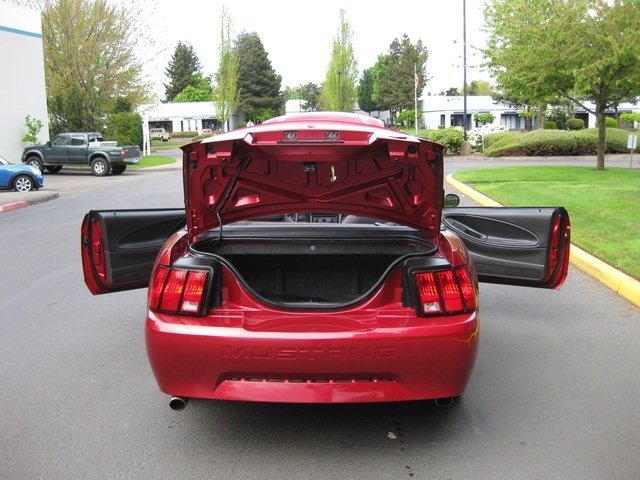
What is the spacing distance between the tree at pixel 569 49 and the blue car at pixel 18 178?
Result: 51.5 ft

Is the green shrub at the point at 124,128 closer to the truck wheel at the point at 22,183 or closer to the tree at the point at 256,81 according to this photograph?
the truck wheel at the point at 22,183

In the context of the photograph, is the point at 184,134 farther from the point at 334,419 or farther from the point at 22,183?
the point at 334,419

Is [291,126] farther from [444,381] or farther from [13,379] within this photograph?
[13,379]

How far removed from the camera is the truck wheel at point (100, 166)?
28.5 m

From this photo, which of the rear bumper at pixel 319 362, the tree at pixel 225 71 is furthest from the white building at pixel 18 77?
the tree at pixel 225 71

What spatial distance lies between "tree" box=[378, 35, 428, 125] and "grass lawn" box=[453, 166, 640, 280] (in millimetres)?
68707

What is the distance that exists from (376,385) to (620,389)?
204 centimetres

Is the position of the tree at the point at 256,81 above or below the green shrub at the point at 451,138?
above

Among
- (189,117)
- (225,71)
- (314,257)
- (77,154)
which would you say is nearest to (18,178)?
(77,154)

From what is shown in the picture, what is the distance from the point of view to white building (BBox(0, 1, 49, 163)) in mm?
27453

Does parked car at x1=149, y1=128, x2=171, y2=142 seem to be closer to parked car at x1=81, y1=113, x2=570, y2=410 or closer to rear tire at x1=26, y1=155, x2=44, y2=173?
rear tire at x1=26, y1=155, x2=44, y2=173

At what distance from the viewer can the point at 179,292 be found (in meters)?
3.47

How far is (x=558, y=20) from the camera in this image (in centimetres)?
1888

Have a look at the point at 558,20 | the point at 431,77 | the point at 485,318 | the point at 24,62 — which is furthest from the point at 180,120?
the point at 485,318
